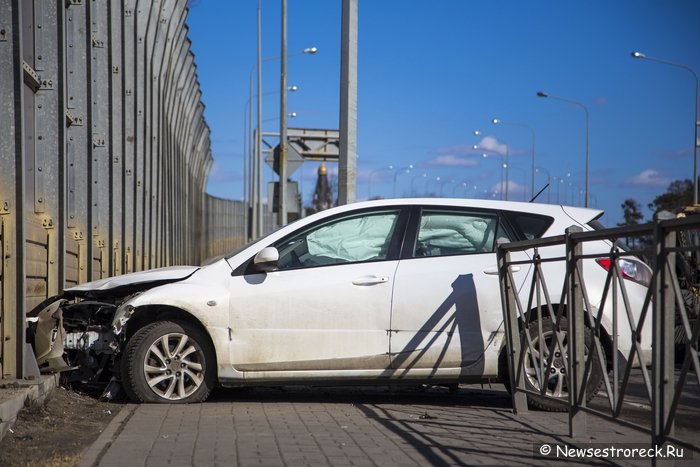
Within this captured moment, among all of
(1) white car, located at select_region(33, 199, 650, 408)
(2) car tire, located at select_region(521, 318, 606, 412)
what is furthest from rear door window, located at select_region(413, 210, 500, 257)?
(2) car tire, located at select_region(521, 318, 606, 412)

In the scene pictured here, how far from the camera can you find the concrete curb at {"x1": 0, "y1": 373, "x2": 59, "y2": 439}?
6262mm

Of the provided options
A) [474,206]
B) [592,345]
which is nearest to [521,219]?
[474,206]

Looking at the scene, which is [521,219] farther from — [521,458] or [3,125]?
[3,125]

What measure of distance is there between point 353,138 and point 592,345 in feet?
26.2

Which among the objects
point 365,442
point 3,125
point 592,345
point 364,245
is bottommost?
point 365,442

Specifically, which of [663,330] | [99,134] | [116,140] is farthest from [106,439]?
[116,140]

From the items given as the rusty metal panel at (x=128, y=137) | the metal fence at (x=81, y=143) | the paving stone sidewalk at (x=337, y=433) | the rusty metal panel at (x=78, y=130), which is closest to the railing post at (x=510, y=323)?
the paving stone sidewalk at (x=337, y=433)

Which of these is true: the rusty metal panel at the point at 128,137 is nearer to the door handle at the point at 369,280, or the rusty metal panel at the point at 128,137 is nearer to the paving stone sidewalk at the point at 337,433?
the paving stone sidewalk at the point at 337,433

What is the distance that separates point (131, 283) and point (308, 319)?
5.04ft

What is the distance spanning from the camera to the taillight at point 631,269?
6.54 meters

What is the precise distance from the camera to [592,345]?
645cm

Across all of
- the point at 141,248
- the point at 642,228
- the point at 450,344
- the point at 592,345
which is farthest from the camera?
the point at 141,248

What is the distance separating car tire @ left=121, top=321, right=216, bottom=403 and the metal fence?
3.04ft

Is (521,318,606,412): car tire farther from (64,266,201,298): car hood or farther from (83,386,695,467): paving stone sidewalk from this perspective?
(64,266,201,298): car hood
